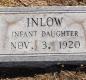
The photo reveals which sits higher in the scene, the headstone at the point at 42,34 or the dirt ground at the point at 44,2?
the dirt ground at the point at 44,2

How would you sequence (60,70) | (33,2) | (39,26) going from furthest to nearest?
(33,2) < (60,70) < (39,26)

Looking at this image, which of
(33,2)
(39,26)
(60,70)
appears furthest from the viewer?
(33,2)

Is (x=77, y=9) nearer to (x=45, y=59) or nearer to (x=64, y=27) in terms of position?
(x=64, y=27)

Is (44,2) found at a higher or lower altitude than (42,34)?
higher

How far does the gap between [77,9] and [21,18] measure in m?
0.49

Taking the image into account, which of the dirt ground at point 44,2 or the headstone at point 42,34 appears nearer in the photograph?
the headstone at point 42,34

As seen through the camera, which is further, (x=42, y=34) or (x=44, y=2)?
(x=44, y=2)

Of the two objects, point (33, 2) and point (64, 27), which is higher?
point (33, 2)

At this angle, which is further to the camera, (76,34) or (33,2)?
(33,2)

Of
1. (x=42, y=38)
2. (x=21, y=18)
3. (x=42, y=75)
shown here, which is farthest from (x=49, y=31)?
(x=42, y=75)

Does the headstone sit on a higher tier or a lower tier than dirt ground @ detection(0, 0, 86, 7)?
lower

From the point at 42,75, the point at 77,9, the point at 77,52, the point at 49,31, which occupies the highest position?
the point at 77,9

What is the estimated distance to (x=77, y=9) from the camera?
2719 millimetres

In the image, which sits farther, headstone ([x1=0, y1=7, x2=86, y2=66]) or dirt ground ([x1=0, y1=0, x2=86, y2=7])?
dirt ground ([x1=0, y1=0, x2=86, y2=7])
